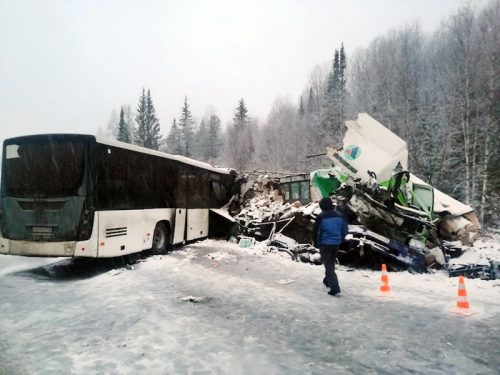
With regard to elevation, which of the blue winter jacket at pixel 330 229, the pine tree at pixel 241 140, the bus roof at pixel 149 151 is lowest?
the blue winter jacket at pixel 330 229

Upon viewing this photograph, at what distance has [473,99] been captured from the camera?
79.7 ft

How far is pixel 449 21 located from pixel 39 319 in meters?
31.9

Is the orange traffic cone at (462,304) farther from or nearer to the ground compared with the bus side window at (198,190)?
nearer to the ground

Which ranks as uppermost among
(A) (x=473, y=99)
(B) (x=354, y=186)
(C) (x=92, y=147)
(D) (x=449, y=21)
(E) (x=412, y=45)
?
(E) (x=412, y=45)

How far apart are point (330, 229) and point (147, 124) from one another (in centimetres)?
6754

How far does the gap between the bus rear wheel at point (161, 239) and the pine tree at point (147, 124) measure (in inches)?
2357

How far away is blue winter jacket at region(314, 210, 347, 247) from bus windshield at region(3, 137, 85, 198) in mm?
5595

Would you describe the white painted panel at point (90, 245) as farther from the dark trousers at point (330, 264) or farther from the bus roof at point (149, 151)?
the dark trousers at point (330, 264)

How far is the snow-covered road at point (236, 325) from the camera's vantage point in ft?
12.8

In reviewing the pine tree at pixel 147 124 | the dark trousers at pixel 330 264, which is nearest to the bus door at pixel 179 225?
the dark trousers at pixel 330 264

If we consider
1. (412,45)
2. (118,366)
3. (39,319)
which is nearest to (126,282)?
(39,319)

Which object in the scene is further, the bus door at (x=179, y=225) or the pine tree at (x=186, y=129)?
the pine tree at (x=186, y=129)

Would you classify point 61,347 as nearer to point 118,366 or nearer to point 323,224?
point 118,366

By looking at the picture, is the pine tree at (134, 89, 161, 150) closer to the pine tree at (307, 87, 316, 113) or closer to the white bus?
the pine tree at (307, 87, 316, 113)
